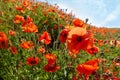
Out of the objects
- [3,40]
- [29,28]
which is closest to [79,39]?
[3,40]

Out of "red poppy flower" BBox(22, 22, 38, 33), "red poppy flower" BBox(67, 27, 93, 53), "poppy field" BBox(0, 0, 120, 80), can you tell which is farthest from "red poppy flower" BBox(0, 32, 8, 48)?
"red poppy flower" BBox(67, 27, 93, 53)

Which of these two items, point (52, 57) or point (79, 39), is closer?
point (79, 39)

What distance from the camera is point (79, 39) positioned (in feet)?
7.77

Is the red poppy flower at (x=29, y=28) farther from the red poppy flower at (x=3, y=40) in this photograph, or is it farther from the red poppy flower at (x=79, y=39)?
the red poppy flower at (x=79, y=39)

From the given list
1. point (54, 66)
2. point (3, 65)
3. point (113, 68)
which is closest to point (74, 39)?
point (54, 66)

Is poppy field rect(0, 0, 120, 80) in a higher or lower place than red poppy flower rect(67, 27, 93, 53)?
lower

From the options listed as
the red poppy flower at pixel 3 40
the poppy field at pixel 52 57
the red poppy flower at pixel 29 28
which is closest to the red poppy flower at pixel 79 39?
the poppy field at pixel 52 57

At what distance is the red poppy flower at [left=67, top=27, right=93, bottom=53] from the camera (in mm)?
2279

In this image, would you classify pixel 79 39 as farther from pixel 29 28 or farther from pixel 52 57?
pixel 29 28

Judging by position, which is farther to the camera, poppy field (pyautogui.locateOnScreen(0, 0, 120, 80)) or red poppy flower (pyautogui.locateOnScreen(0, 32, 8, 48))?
red poppy flower (pyautogui.locateOnScreen(0, 32, 8, 48))

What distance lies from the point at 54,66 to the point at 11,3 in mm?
5232

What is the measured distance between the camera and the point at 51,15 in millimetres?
7480

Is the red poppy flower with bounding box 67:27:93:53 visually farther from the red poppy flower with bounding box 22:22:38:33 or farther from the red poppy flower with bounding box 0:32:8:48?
the red poppy flower with bounding box 22:22:38:33

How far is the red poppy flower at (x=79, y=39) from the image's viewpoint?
7.48 feet
